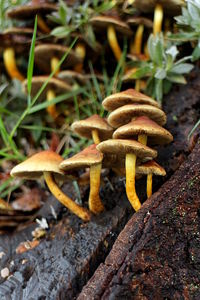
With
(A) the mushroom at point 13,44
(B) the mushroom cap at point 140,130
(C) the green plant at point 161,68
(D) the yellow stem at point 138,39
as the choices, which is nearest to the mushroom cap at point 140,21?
(D) the yellow stem at point 138,39

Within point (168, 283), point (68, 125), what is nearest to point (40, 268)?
point (168, 283)

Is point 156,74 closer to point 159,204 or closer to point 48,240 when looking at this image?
point 159,204

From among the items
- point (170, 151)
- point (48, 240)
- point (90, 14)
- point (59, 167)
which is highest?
point (90, 14)

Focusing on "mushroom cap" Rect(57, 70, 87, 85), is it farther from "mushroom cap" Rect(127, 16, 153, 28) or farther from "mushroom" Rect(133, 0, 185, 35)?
"mushroom" Rect(133, 0, 185, 35)

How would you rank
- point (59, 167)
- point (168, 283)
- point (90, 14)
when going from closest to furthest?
point (168, 283)
point (59, 167)
point (90, 14)

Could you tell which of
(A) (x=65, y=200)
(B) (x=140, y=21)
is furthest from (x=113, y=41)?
(A) (x=65, y=200)
